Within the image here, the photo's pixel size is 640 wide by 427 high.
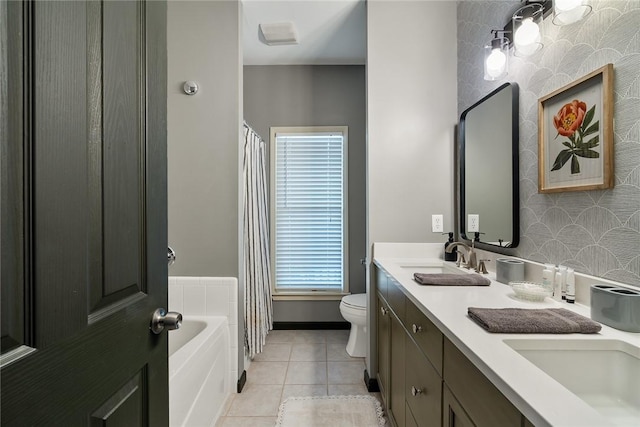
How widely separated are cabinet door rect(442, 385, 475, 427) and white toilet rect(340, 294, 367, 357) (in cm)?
146

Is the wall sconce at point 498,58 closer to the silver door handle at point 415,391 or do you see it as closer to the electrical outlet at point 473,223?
the electrical outlet at point 473,223

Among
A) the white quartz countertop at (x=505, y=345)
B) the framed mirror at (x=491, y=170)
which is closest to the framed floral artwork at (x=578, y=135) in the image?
the framed mirror at (x=491, y=170)

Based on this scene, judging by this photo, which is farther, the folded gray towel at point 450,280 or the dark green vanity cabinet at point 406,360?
the folded gray towel at point 450,280

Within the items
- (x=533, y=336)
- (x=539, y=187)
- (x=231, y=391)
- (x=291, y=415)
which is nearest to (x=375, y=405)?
(x=291, y=415)

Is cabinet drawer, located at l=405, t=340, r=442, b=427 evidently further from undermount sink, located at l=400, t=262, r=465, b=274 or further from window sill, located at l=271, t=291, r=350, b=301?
window sill, located at l=271, t=291, r=350, b=301

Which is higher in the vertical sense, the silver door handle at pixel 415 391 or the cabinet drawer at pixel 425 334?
the cabinet drawer at pixel 425 334

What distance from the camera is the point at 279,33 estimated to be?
96.8 inches

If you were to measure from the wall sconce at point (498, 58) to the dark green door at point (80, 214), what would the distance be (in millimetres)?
1560

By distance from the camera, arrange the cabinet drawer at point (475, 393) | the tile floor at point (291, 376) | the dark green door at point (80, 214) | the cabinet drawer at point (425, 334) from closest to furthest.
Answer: the dark green door at point (80, 214)
the cabinet drawer at point (475, 393)
the cabinet drawer at point (425, 334)
the tile floor at point (291, 376)

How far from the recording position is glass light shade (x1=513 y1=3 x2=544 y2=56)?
1.32 m

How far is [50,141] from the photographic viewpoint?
0.50m

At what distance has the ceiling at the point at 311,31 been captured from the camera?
221 cm

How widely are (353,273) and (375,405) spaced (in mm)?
1356

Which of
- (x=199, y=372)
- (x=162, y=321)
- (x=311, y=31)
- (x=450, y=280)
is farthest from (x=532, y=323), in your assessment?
(x=311, y=31)
